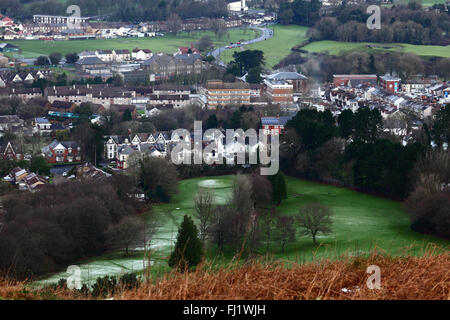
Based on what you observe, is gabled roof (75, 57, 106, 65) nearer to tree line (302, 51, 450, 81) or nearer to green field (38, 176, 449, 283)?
tree line (302, 51, 450, 81)

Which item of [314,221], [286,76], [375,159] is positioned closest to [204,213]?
[314,221]

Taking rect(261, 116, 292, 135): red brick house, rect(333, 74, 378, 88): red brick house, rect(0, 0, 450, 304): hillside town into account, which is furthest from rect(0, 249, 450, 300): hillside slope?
rect(333, 74, 378, 88): red brick house

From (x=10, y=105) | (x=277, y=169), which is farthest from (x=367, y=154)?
(x=10, y=105)

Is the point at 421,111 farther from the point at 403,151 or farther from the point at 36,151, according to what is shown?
the point at 36,151

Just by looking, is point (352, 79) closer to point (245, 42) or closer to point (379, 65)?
point (379, 65)

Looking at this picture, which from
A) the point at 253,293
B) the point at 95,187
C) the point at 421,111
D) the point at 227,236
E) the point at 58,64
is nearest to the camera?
the point at 253,293
